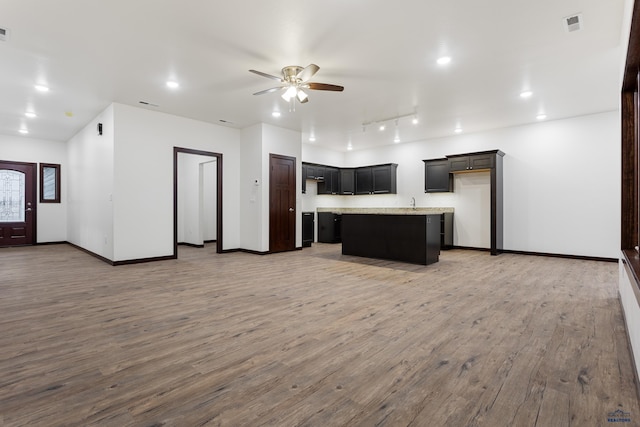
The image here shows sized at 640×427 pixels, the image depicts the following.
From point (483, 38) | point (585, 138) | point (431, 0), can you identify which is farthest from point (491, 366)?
point (585, 138)

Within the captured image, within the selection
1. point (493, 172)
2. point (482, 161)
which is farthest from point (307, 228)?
point (493, 172)

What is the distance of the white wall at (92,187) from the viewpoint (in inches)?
229

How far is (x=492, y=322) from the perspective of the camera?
290 centimetres

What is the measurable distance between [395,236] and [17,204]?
974cm

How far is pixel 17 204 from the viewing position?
27.9ft

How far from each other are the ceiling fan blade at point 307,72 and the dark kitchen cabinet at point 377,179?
5359 millimetres

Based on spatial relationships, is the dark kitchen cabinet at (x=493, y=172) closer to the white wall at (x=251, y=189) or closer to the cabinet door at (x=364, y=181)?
the cabinet door at (x=364, y=181)

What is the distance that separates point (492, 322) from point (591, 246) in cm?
491

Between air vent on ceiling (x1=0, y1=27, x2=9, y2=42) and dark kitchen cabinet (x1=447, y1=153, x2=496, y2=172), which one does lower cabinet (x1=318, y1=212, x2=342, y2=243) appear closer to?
dark kitchen cabinet (x1=447, y1=153, x2=496, y2=172)

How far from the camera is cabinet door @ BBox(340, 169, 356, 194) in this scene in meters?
9.99

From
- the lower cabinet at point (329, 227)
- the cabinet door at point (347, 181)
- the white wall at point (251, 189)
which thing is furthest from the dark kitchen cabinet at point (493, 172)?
the white wall at point (251, 189)

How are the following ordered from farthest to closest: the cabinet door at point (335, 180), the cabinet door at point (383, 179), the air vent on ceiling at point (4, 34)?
the cabinet door at point (335, 180) < the cabinet door at point (383, 179) < the air vent on ceiling at point (4, 34)

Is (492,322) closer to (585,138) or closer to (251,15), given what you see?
(251,15)

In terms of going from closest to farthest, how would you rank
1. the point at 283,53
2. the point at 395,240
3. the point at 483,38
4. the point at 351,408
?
the point at 351,408
the point at 483,38
the point at 283,53
the point at 395,240
